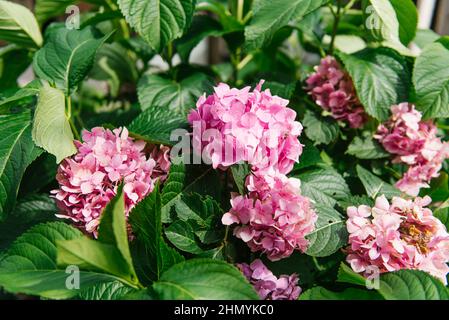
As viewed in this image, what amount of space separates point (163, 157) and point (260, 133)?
0.21 meters

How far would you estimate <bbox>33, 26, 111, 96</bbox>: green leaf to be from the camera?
1103mm

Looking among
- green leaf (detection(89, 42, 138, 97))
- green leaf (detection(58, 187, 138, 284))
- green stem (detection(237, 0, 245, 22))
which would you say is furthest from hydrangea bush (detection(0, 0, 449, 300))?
green leaf (detection(89, 42, 138, 97))

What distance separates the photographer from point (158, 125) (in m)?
1.04

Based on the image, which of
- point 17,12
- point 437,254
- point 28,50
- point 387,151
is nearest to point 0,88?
point 28,50

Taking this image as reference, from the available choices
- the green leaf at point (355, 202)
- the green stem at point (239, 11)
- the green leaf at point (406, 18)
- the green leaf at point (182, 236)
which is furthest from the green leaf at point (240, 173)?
the green stem at point (239, 11)

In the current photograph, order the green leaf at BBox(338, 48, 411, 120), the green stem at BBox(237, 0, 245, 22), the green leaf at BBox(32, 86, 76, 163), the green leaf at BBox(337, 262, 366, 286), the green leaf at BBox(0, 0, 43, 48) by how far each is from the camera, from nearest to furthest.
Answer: the green leaf at BBox(337, 262, 366, 286)
the green leaf at BBox(32, 86, 76, 163)
the green leaf at BBox(338, 48, 411, 120)
the green leaf at BBox(0, 0, 43, 48)
the green stem at BBox(237, 0, 245, 22)

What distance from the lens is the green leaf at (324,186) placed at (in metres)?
1.01

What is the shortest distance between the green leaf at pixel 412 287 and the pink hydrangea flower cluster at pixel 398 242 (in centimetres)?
5

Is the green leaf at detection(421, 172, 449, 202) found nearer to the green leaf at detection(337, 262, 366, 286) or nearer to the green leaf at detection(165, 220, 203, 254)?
the green leaf at detection(337, 262, 366, 286)

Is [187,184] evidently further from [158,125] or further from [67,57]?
[67,57]

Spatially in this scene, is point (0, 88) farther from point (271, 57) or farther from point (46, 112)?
point (271, 57)

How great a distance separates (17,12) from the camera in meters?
1.27

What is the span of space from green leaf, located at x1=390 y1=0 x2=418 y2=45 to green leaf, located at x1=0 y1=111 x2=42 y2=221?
80 centimetres

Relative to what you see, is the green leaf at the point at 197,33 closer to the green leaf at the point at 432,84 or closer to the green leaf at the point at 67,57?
the green leaf at the point at 67,57
